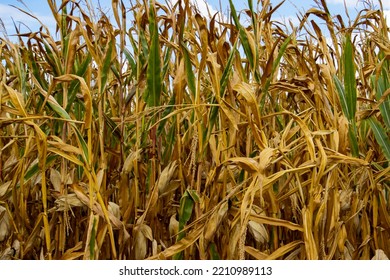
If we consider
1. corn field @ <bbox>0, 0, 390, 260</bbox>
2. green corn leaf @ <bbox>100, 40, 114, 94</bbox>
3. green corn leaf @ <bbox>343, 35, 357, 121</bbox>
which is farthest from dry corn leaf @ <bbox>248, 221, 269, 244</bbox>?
green corn leaf @ <bbox>100, 40, 114, 94</bbox>

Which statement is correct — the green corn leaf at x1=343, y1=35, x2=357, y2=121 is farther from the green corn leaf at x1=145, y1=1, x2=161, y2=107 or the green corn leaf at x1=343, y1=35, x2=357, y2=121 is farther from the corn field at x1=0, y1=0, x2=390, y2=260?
the green corn leaf at x1=145, y1=1, x2=161, y2=107

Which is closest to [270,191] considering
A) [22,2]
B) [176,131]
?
[176,131]

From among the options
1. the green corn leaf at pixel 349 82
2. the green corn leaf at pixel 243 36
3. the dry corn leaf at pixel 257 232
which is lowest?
the dry corn leaf at pixel 257 232

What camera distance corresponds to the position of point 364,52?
247 centimetres

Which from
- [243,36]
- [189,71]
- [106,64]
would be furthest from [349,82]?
[106,64]

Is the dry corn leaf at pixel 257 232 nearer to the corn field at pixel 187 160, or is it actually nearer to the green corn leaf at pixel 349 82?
the corn field at pixel 187 160

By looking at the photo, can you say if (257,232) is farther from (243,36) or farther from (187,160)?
(243,36)

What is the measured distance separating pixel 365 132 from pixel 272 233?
41cm

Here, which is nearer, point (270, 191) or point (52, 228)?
point (270, 191)

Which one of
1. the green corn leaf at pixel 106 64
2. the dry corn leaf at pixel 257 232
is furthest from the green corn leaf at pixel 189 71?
the dry corn leaf at pixel 257 232

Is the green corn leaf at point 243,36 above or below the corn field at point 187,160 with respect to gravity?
above

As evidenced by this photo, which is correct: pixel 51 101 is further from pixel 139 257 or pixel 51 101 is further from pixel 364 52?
pixel 364 52

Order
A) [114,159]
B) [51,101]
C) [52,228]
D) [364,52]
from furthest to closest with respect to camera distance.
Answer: [364,52] < [114,159] < [52,228] < [51,101]
